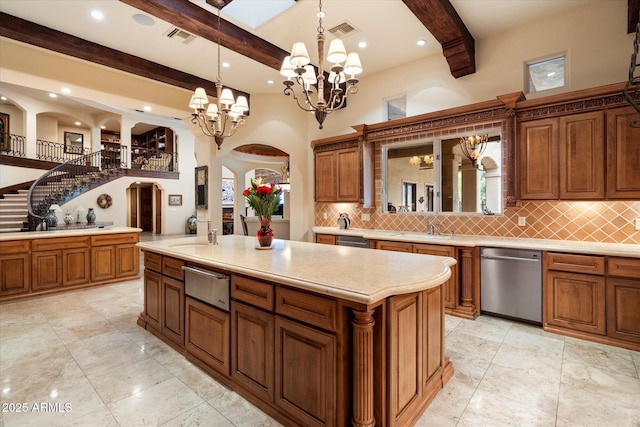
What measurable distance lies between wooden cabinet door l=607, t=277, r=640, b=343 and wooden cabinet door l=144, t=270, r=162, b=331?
14.3 feet

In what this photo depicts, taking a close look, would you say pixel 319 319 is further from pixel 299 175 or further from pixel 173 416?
pixel 299 175

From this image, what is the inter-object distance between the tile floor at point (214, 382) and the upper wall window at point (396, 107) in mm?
3351

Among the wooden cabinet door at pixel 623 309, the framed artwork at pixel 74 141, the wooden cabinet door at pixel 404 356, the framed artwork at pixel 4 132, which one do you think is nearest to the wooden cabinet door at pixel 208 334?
the wooden cabinet door at pixel 404 356

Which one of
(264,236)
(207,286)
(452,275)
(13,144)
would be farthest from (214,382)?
(13,144)

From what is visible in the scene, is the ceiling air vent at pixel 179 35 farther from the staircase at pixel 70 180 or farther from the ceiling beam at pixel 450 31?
the staircase at pixel 70 180

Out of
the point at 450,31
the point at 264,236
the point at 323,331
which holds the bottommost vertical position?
the point at 323,331

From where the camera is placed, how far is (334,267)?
2.01 metres

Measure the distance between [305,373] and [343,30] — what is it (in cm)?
397

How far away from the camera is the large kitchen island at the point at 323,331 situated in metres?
1.57

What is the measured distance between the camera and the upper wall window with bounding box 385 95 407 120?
16.3 feet

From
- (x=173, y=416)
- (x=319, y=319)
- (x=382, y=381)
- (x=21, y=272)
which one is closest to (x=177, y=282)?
(x=173, y=416)

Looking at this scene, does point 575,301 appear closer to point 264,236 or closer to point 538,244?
point 538,244

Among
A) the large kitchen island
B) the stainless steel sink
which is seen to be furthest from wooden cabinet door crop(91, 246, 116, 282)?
the large kitchen island

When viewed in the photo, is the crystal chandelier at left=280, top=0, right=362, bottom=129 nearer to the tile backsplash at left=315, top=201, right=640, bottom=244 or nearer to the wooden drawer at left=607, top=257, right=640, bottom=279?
the tile backsplash at left=315, top=201, right=640, bottom=244
